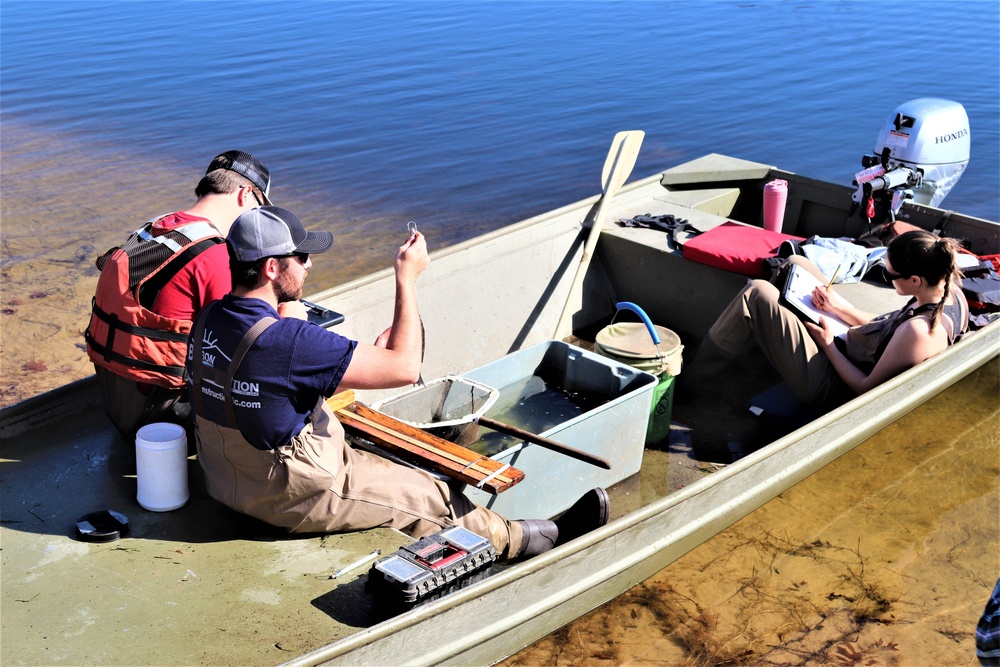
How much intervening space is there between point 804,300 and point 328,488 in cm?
263

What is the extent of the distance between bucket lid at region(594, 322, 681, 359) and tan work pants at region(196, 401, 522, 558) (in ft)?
4.41

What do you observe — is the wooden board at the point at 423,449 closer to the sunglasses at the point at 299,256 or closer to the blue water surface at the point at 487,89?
the sunglasses at the point at 299,256

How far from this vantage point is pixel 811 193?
20.7 ft

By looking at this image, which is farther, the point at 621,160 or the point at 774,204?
the point at 774,204

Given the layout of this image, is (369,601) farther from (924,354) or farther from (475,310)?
(924,354)

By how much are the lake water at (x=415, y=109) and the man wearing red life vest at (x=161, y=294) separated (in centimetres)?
258

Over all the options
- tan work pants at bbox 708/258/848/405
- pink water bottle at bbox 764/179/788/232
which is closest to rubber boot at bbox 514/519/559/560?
tan work pants at bbox 708/258/848/405

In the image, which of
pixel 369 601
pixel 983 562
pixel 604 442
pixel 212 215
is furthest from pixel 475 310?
pixel 983 562

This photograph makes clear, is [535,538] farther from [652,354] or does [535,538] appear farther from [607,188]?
[607,188]

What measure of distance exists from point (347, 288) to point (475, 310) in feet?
2.80

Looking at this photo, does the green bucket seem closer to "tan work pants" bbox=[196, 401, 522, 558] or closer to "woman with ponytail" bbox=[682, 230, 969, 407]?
"woman with ponytail" bbox=[682, 230, 969, 407]

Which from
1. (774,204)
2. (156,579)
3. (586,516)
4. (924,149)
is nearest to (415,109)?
(774,204)

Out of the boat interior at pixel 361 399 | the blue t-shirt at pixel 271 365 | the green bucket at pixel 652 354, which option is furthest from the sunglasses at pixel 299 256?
the green bucket at pixel 652 354

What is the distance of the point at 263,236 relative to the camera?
109 inches
